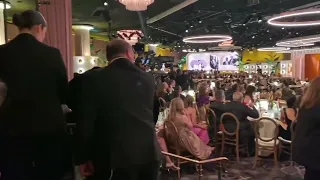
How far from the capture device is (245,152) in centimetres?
626

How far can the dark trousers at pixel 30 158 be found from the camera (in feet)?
5.45

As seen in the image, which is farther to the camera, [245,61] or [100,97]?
[245,61]

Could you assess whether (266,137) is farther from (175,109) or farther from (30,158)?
(30,158)

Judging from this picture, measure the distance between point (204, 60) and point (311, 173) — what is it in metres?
22.3

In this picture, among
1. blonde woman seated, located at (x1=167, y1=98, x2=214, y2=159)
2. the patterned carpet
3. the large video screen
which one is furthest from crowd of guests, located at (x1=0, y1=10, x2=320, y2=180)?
the large video screen

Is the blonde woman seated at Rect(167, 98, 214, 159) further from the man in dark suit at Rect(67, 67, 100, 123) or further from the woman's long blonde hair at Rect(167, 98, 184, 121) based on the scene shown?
the man in dark suit at Rect(67, 67, 100, 123)

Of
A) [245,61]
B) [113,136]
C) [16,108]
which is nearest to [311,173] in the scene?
[113,136]

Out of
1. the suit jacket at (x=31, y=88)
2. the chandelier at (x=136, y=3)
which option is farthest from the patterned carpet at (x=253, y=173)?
the suit jacket at (x=31, y=88)

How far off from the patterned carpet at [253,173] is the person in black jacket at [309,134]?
2404mm

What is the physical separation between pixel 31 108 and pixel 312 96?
7.03 feet

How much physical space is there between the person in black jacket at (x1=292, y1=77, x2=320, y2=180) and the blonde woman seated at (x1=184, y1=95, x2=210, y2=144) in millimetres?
2260

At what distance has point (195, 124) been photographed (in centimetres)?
538

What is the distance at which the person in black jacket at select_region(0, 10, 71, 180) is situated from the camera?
167 centimetres

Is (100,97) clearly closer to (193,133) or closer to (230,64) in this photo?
(193,133)
